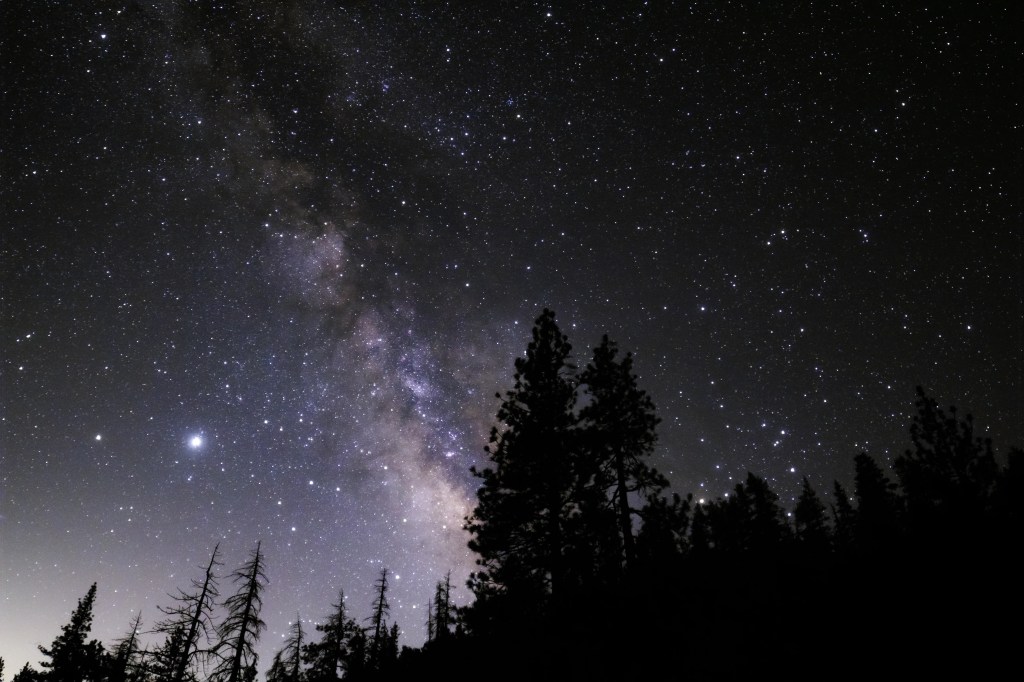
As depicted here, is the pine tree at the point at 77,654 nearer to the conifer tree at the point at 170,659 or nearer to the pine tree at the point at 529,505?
the conifer tree at the point at 170,659

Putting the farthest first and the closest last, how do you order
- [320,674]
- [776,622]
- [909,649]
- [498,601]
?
[320,674]
[498,601]
[776,622]
[909,649]

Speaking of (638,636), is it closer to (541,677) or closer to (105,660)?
(541,677)

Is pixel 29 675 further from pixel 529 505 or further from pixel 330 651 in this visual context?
pixel 529 505

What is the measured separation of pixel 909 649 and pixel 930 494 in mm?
18234

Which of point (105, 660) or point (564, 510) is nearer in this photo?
point (564, 510)

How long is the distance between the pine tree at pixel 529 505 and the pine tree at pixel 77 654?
28784 mm

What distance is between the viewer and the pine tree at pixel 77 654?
90.3ft

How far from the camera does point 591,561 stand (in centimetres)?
1414

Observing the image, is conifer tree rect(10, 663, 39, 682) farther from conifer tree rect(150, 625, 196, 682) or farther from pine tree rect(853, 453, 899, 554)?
pine tree rect(853, 453, 899, 554)

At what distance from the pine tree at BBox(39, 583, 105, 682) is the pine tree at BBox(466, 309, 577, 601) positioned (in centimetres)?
2878

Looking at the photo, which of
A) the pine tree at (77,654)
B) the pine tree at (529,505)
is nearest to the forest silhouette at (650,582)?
the pine tree at (529,505)

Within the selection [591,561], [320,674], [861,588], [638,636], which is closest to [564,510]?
[591,561]

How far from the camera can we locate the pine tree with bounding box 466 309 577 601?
1420 centimetres

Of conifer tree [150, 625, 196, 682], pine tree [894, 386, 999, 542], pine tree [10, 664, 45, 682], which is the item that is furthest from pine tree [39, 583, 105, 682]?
pine tree [894, 386, 999, 542]
